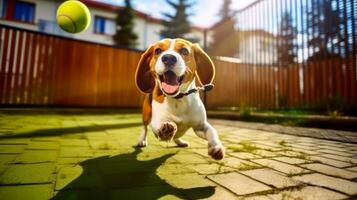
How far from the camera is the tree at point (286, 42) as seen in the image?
6236mm

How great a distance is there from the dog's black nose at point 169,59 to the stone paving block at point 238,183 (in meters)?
0.97

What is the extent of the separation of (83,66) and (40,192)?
7074 mm

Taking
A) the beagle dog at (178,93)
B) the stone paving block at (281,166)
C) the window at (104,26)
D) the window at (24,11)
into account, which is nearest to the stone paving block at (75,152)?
the beagle dog at (178,93)

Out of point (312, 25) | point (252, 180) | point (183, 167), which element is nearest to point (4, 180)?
point (183, 167)

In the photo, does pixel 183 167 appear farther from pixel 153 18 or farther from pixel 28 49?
pixel 153 18

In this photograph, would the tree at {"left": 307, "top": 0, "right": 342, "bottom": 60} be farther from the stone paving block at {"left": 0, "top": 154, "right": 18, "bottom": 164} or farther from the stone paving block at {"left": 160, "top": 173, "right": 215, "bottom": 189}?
the stone paving block at {"left": 0, "top": 154, "right": 18, "bottom": 164}

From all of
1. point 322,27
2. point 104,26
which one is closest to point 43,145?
point 322,27

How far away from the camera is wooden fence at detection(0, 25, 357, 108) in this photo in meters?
5.64

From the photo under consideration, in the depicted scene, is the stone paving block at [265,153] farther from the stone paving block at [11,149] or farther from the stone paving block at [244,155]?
the stone paving block at [11,149]

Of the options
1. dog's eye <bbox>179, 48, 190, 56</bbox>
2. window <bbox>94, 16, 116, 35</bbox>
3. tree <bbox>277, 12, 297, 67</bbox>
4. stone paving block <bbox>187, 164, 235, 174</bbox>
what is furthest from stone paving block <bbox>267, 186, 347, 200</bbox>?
window <bbox>94, 16, 116, 35</bbox>

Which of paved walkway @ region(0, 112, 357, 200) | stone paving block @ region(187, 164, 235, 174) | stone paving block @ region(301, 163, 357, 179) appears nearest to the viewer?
paved walkway @ region(0, 112, 357, 200)

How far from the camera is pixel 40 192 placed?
55.4 inches

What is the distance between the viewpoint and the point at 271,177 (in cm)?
180

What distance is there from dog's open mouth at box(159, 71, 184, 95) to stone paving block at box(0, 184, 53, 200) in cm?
115
